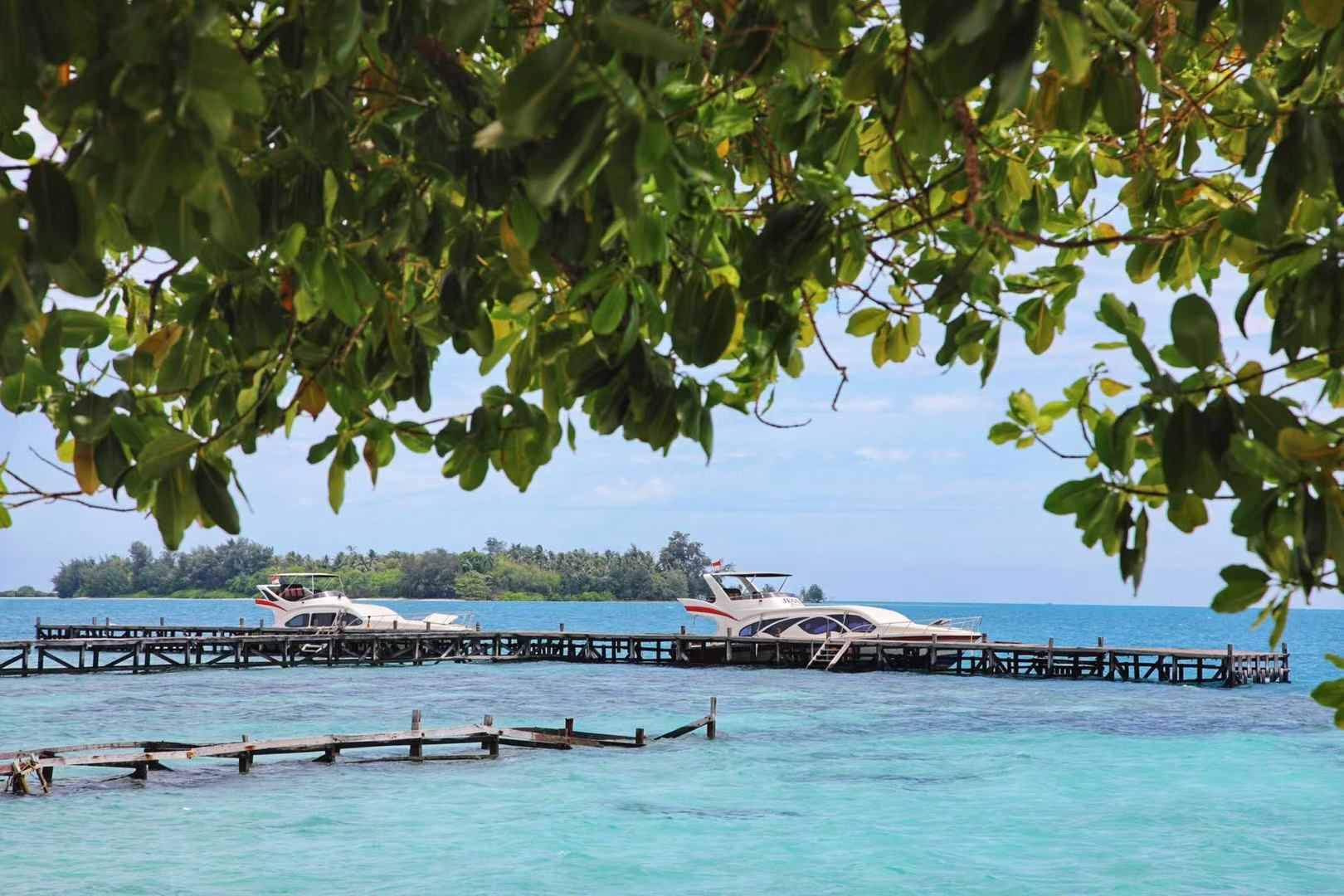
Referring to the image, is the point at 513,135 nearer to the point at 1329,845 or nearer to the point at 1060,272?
the point at 1060,272

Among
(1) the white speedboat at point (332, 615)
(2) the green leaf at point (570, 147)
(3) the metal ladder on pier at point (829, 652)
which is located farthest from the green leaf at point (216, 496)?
(1) the white speedboat at point (332, 615)

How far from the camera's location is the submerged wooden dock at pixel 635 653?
43.1 m

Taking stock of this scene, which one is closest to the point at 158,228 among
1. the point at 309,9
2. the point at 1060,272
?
the point at 309,9

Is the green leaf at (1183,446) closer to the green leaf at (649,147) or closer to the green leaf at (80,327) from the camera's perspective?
the green leaf at (649,147)

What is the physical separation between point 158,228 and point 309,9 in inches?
25.4

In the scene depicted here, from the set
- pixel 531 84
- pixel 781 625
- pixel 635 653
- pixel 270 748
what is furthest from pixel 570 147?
pixel 635 653

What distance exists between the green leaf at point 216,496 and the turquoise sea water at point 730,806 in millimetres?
15886

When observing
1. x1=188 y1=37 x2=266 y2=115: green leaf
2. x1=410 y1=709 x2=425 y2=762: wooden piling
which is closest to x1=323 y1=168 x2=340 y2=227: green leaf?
x1=188 y1=37 x2=266 y2=115: green leaf

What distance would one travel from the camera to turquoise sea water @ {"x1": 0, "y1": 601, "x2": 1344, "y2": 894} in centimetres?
1798

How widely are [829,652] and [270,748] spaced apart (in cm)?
2791

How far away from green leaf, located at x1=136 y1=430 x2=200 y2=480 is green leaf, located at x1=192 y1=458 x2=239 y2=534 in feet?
0.23

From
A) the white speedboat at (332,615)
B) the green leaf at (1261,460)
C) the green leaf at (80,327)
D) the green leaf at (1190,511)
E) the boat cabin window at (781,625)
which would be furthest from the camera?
the white speedboat at (332,615)

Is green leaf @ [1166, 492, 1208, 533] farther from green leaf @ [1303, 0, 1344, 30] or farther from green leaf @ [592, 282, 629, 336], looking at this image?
green leaf @ [592, 282, 629, 336]

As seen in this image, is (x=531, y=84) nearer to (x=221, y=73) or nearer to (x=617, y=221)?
(x=221, y=73)
